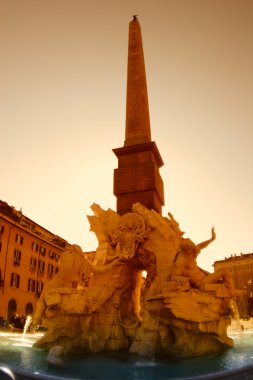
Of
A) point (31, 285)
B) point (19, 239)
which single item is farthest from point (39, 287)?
point (19, 239)

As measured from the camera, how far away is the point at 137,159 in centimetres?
1105

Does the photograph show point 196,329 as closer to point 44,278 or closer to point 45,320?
point 45,320

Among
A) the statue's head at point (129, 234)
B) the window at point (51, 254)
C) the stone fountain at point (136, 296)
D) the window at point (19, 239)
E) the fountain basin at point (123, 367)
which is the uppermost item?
the window at point (19, 239)

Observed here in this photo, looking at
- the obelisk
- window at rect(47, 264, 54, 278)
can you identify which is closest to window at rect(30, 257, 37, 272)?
window at rect(47, 264, 54, 278)

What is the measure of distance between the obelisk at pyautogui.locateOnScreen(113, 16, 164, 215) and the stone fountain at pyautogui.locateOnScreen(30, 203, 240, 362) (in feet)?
2.88

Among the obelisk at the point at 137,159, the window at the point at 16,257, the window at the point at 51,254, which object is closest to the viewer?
the obelisk at the point at 137,159

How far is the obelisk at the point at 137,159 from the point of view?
10453mm

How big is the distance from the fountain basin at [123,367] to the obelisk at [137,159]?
4.40 metres

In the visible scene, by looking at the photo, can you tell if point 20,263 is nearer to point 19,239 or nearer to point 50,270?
point 19,239

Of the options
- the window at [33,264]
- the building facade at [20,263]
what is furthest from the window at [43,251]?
the window at [33,264]

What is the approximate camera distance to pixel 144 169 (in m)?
10.7

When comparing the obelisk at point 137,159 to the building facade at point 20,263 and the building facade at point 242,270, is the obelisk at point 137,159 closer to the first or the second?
the building facade at point 20,263

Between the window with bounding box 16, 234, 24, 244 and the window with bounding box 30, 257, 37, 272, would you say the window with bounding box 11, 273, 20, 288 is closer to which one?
the window with bounding box 30, 257, 37, 272

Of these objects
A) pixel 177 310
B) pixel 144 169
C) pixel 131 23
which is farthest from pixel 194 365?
pixel 131 23
